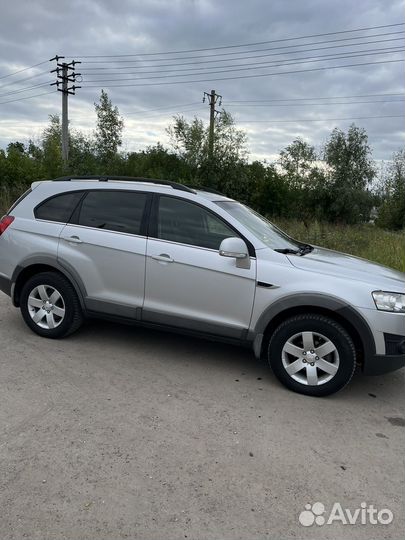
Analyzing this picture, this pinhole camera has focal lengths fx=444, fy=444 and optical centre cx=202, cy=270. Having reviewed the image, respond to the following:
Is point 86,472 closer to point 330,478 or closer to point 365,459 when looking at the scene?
point 330,478

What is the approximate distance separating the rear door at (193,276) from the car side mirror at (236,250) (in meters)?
0.07

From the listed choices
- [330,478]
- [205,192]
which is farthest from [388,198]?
[330,478]

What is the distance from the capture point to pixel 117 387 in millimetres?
3822

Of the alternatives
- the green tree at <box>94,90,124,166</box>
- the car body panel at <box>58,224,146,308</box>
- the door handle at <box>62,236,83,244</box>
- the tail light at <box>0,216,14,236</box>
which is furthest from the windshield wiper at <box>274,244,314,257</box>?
the green tree at <box>94,90,124,166</box>

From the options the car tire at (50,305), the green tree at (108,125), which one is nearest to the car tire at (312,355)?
the car tire at (50,305)

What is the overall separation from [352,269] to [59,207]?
10.2 ft

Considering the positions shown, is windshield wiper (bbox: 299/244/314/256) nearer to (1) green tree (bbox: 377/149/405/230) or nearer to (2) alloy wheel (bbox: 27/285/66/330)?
(2) alloy wheel (bbox: 27/285/66/330)

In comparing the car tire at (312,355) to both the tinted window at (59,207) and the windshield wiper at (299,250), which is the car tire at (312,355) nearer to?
the windshield wiper at (299,250)

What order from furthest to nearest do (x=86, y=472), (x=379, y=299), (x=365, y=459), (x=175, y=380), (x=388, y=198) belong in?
(x=388, y=198)
(x=175, y=380)
(x=379, y=299)
(x=365, y=459)
(x=86, y=472)

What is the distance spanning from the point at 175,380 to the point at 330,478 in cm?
164

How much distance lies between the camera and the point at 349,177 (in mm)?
24031

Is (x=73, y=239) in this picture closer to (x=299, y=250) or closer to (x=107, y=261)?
(x=107, y=261)

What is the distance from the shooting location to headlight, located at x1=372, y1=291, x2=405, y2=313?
3623mm

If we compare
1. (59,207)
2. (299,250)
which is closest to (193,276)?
(299,250)
